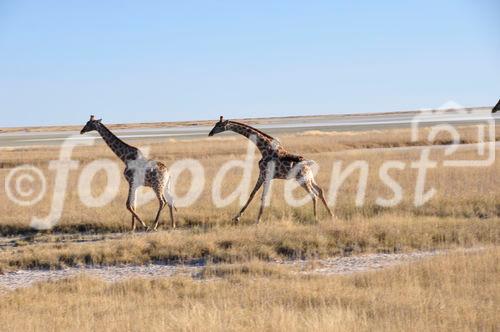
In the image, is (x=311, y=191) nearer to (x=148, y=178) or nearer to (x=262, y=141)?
(x=262, y=141)

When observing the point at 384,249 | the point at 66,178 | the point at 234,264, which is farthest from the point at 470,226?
the point at 66,178

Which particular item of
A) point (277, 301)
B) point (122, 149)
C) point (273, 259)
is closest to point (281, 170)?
point (273, 259)

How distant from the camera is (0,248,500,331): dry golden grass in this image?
704 centimetres

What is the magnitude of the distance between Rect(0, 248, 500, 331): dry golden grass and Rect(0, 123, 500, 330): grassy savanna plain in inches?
0.9

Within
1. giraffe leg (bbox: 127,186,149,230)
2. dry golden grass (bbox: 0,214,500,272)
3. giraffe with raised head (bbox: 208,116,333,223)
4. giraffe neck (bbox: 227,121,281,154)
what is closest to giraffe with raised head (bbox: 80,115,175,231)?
giraffe leg (bbox: 127,186,149,230)

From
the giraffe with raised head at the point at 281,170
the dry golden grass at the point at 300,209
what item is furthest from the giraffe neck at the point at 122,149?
the giraffe with raised head at the point at 281,170

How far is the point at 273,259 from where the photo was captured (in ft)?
37.4

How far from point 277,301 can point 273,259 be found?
314cm

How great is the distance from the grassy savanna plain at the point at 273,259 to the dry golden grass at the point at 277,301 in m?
0.02

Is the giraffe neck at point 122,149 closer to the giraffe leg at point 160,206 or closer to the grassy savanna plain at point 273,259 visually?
the giraffe leg at point 160,206

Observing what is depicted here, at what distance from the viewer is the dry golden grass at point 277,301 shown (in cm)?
704

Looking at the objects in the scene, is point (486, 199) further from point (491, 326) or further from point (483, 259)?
point (491, 326)

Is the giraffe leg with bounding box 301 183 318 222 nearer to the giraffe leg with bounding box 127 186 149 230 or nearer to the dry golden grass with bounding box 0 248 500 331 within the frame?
the giraffe leg with bounding box 127 186 149 230

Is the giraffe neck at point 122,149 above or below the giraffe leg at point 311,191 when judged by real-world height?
above
